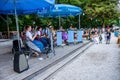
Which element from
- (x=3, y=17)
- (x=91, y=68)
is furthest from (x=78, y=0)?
(x=91, y=68)

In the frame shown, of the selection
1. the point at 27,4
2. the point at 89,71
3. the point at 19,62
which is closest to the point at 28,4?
the point at 27,4

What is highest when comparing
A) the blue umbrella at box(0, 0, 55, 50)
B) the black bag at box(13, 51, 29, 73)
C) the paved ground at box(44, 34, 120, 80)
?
the blue umbrella at box(0, 0, 55, 50)

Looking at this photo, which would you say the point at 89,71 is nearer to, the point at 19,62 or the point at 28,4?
the point at 19,62

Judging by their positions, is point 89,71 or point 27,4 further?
point 27,4

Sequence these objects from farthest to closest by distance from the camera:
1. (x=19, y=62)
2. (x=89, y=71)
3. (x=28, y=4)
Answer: (x=28, y=4) < (x=89, y=71) < (x=19, y=62)

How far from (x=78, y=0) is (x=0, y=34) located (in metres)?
16.8

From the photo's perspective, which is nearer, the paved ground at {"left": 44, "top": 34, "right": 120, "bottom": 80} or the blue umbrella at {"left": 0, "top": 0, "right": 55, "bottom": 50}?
the paved ground at {"left": 44, "top": 34, "right": 120, "bottom": 80}

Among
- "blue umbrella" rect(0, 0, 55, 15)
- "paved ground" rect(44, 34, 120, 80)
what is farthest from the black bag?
"blue umbrella" rect(0, 0, 55, 15)

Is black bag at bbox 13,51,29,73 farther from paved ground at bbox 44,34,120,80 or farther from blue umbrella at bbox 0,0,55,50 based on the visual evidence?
blue umbrella at bbox 0,0,55,50

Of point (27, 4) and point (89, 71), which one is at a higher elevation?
point (27, 4)

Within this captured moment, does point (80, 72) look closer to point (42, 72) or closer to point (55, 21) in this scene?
point (42, 72)

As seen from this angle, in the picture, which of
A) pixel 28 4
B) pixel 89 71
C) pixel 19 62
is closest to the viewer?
pixel 19 62

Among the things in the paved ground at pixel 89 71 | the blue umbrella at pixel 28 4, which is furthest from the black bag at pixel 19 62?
the blue umbrella at pixel 28 4

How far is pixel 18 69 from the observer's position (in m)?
8.11
